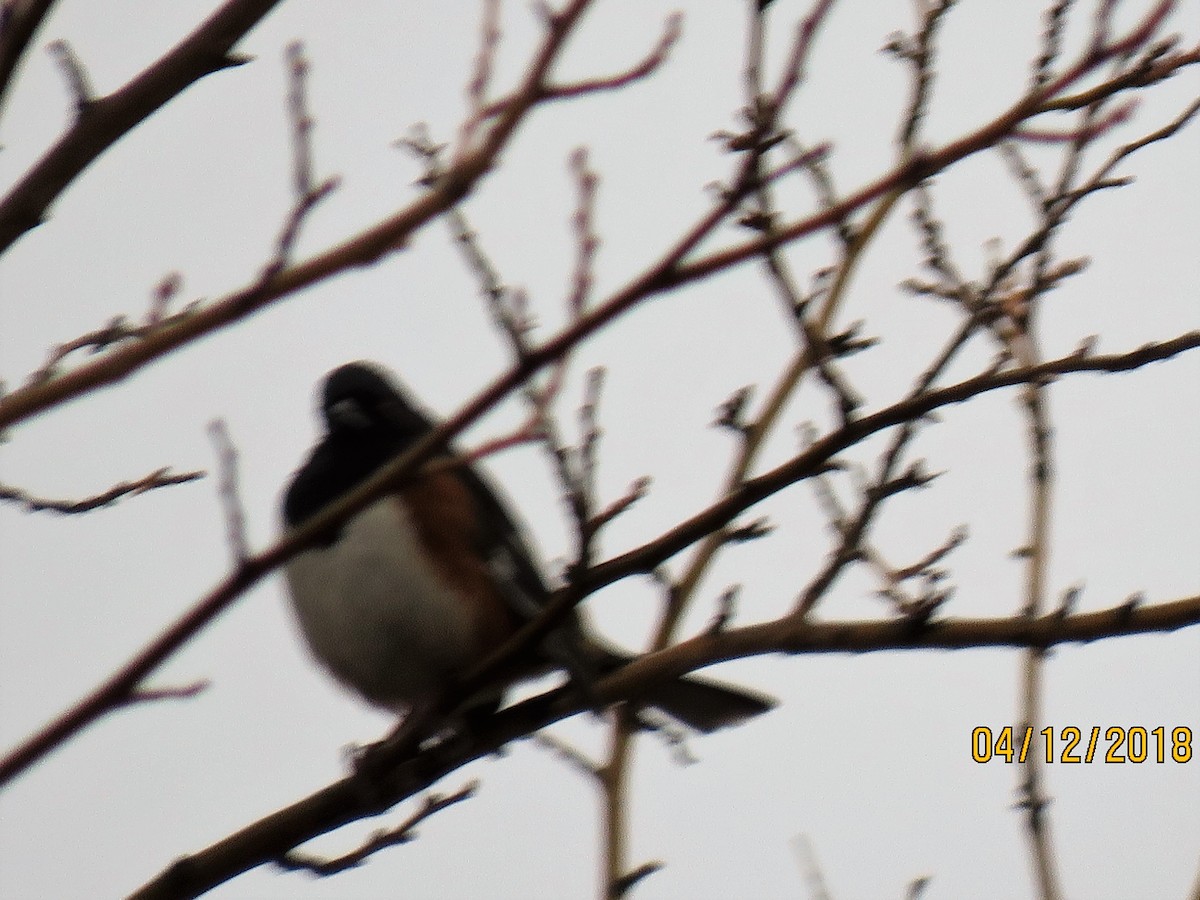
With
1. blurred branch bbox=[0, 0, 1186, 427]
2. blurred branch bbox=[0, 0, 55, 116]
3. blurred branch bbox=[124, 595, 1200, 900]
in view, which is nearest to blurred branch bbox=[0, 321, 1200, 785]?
blurred branch bbox=[0, 0, 1186, 427]

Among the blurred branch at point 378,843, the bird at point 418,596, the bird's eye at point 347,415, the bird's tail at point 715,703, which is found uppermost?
the bird's eye at point 347,415

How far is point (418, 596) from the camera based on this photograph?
10.5 feet

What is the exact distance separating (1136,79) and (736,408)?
2.01 feet

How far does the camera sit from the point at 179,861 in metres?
1.90

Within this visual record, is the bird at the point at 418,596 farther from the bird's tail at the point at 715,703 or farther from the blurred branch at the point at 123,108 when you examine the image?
the blurred branch at the point at 123,108

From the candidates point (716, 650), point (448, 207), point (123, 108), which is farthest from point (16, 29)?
point (716, 650)

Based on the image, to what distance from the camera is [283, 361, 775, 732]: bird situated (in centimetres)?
320

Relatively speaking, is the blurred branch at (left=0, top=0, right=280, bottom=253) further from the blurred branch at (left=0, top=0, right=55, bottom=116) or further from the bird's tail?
the bird's tail

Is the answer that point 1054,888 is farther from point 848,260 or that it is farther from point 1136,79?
point 1136,79

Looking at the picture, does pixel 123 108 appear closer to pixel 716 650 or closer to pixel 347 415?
pixel 716 650

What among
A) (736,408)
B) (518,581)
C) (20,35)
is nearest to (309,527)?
(20,35)

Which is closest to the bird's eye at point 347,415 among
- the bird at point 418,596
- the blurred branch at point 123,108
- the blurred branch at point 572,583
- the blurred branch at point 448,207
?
the bird at point 418,596

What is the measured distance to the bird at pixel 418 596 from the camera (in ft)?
10.5

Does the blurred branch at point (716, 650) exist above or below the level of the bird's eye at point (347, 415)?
below
